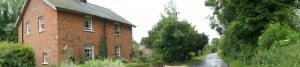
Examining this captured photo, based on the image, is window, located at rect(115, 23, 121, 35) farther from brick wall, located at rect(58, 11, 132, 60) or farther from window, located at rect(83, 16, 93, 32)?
window, located at rect(83, 16, 93, 32)

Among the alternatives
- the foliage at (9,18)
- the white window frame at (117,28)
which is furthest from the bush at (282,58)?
the foliage at (9,18)

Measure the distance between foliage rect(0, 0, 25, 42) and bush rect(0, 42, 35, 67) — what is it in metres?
23.6

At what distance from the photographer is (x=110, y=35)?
107 ft

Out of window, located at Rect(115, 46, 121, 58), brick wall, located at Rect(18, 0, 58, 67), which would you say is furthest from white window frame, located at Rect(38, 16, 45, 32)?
window, located at Rect(115, 46, 121, 58)

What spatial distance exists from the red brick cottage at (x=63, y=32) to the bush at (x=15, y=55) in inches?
144

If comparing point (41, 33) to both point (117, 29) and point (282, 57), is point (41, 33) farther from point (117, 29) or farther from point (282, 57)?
point (282, 57)

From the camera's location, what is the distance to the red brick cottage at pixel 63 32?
25812 mm

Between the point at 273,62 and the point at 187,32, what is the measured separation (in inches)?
1189

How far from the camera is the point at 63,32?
85.2 feet

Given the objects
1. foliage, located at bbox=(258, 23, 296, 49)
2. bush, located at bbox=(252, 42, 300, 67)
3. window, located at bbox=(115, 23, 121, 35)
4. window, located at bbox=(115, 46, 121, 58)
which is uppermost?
window, located at bbox=(115, 23, 121, 35)

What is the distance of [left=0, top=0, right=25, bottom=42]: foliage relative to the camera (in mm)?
44031

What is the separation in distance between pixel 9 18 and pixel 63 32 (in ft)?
80.9

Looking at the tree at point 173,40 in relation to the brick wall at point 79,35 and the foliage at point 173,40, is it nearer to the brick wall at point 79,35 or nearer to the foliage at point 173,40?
the foliage at point 173,40

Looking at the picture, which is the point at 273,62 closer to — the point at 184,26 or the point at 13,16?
the point at 184,26
